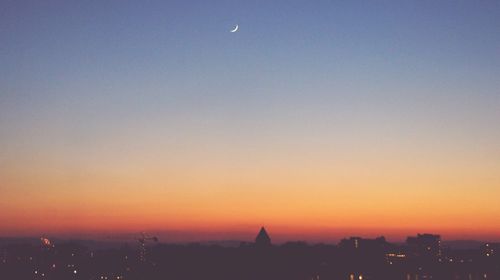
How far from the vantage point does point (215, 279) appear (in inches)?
5241

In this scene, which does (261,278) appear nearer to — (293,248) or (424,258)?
(293,248)

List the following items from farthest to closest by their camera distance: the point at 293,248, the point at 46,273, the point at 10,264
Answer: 1. the point at 293,248
2. the point at 10,264
3. the point at 46,273

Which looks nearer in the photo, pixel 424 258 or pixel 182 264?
pixel 182 264

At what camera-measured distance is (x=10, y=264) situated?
165 meters

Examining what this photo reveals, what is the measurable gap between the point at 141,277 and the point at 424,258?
10530cm

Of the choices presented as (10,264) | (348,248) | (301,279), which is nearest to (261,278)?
(301,279)

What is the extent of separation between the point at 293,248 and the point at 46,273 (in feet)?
268

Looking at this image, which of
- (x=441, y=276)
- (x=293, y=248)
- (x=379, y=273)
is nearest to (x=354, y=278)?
(x=379, y=273)

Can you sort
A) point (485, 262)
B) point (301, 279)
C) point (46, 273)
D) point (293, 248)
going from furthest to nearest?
point (293, 248) < point (485, 262) < point (46, 273) < point (301, 279)

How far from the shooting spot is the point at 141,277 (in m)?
137

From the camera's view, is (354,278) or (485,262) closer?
(354,278)

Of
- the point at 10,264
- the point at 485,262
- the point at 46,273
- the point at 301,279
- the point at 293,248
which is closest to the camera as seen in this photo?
the point at 301,279

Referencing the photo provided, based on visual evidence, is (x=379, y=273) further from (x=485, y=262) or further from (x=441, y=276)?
(x=485, y=262)

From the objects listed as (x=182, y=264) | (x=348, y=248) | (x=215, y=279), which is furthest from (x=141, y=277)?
(x=348, y=248)
